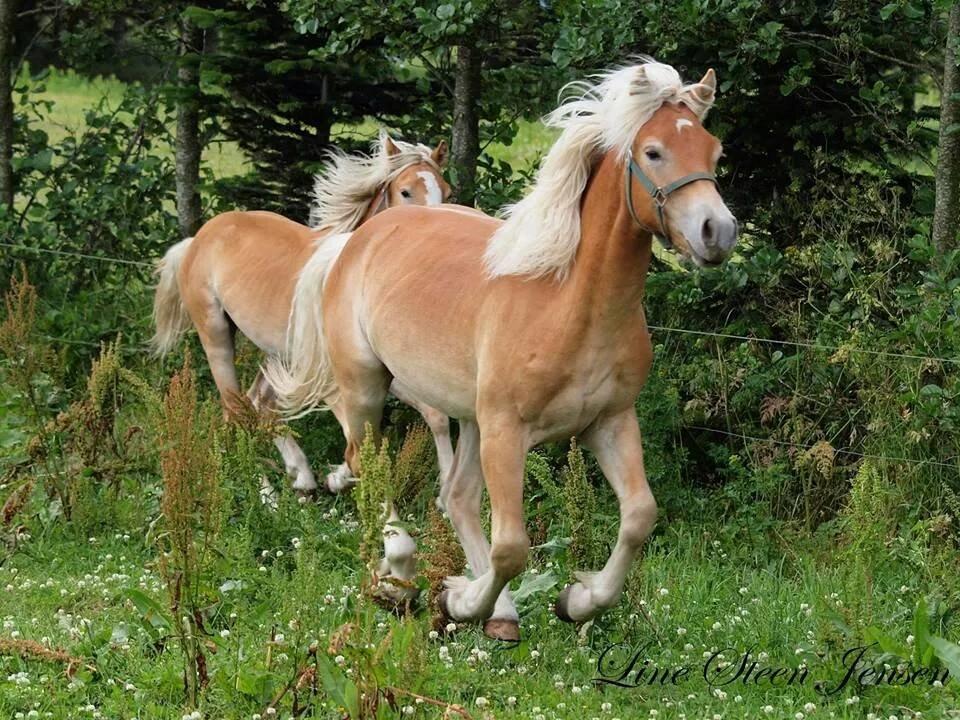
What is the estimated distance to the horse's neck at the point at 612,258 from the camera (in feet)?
16.9

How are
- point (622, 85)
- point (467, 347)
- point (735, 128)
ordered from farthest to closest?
point (735, 128) → point (467, 347) → point (622, 85)

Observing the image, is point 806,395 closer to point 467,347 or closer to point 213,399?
point 467,347

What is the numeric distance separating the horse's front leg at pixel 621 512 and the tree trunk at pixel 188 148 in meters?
5.31

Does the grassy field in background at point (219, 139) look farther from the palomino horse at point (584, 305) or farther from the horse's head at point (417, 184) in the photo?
the palomino horse at point (584, 305)

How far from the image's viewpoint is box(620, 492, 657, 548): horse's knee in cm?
519

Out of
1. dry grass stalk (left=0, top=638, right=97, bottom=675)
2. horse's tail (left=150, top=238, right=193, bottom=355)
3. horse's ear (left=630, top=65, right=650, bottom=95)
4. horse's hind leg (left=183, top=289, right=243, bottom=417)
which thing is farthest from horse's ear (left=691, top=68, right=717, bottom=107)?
horse's tail (left=150, top=238, right=193, bottom=355)

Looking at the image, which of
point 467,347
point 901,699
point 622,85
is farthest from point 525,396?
point 901,699

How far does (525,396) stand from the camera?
5.25m

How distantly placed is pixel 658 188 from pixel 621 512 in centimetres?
121

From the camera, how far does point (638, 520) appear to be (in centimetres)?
519

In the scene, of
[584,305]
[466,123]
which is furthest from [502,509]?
[466,123]

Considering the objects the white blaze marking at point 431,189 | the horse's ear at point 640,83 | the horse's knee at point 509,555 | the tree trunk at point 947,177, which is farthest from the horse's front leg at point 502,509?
the white blaze marking at point 431,189

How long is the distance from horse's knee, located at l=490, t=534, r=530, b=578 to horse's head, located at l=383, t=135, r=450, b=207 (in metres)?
3.28

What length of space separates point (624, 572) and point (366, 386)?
1.87 meters
